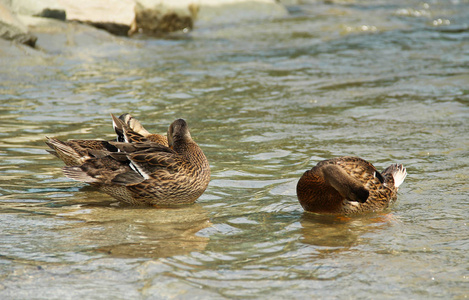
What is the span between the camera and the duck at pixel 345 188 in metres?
5.62

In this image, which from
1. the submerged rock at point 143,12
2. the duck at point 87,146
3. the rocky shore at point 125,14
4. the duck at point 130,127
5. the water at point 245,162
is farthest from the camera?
the submerged rock at point 143,12

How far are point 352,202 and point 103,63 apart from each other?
836 centimetres

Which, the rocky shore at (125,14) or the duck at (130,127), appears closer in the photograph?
the duck at (130,127)

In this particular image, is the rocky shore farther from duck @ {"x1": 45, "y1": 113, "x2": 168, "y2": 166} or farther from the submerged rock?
duck @ {"x1": 45, "y1": 113, "x2": 168, "y2": 166}

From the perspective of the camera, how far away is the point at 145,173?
5914 mm

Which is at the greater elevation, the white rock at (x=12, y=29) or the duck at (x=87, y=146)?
the white rock at (x=12, y=29)

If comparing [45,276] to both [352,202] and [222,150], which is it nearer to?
[352,202]

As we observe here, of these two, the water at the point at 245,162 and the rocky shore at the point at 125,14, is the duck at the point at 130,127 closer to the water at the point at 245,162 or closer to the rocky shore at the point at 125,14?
the water at the point at 245,162

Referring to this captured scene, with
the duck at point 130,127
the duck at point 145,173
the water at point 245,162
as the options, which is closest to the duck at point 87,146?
the duck at point 130,127

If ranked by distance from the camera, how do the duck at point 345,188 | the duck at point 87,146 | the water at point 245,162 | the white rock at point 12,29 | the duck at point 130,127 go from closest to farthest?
the water at point 245,162 < the duck at point 345,188 < the duck at point 87,146 < the duck at point 130,127 < the white rock at point 12,29

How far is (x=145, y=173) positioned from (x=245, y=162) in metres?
1.69

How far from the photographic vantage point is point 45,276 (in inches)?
169

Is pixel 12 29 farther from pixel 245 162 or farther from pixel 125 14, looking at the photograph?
pixel 245 162

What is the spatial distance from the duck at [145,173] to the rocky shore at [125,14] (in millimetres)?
7720
